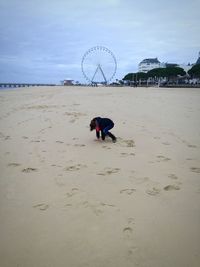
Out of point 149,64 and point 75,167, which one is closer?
point 75,167

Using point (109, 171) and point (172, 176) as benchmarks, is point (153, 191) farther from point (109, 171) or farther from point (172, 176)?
point (109, 171)

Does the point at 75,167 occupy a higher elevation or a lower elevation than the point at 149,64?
lower

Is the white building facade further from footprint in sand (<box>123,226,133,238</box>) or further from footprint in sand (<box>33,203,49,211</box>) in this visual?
footprint in sand (<box>123,226,133,238</box>)

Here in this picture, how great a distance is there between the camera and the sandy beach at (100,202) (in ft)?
9.05

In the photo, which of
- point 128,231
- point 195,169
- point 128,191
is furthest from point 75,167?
point 128,231

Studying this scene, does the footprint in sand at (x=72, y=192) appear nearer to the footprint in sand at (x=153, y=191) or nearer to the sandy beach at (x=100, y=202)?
the sandy beach at (x=100, y=202)

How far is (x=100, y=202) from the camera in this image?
3.79m

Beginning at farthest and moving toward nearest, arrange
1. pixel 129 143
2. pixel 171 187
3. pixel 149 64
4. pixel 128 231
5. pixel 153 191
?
pixel 149 64, pixel 129 143, pixel 171 187, pixel 153 191, pixel 128 231

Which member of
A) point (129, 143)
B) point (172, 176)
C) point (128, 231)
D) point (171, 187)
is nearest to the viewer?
point (128, 231)

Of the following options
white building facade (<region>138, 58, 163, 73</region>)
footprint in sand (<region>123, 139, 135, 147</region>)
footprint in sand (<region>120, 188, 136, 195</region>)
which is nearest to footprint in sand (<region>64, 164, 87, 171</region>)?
footprint in sand (<region>120, 188, 136, 195</region>)

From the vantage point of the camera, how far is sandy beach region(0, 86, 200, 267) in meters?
2.76

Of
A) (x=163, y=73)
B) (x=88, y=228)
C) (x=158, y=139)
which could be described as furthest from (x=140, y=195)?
(x=163, y=73)

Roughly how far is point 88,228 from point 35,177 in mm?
1885

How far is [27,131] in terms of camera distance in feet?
28.6
